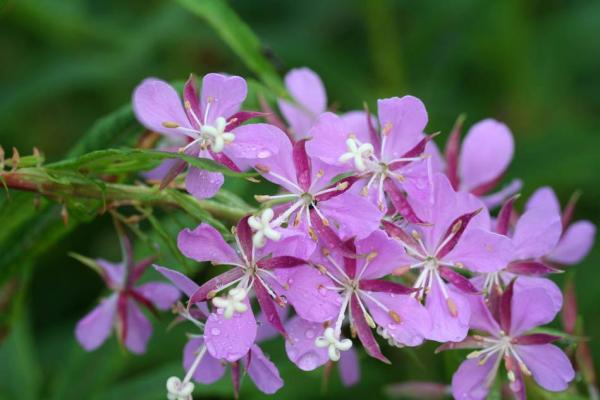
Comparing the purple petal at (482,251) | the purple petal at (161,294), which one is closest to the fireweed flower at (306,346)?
the purple petal at (482,251)

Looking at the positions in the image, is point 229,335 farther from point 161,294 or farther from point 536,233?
point 536,233

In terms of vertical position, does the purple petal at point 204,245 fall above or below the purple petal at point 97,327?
above

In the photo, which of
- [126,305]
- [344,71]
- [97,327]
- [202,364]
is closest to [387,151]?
[202,364]

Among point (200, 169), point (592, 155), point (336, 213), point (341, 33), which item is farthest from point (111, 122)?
point (341, 33)

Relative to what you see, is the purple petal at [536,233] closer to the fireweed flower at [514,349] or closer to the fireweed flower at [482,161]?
the fireweed flower at [514,349]

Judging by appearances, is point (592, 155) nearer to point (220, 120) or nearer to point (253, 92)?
point (253, 92)

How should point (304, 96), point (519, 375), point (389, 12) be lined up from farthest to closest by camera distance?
1. point (389, 12)
2. point (304, 96)
3. point (519, 375)
